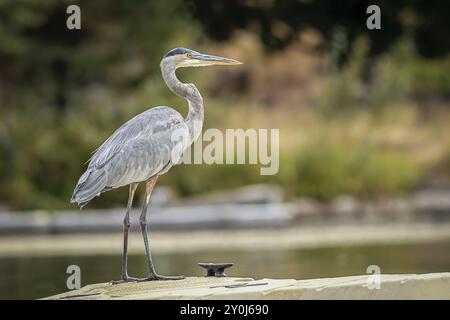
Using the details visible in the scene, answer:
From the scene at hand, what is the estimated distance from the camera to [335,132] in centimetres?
3356

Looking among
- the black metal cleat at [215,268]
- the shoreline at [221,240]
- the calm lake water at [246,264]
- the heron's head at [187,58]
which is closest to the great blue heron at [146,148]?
the heron's head at [187,58]

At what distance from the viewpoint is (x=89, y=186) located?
9734 mm

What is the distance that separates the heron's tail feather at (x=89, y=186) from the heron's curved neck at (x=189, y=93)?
2.88 ft

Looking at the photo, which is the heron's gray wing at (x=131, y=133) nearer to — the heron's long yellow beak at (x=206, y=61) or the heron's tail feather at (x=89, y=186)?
the heron's tail feather at (x=89, y=186)

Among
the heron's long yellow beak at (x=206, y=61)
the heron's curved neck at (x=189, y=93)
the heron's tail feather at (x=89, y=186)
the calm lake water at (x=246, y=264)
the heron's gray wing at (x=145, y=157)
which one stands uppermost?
the heron's long yellow beak at (x=206, y=61)

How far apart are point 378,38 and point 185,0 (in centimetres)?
310

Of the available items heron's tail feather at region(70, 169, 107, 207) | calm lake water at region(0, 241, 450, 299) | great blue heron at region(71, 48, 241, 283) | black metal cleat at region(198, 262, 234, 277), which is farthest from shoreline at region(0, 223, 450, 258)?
heron's tail feather at region(70, 169, 107, 207)

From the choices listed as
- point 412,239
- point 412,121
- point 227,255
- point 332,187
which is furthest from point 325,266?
point 412,121

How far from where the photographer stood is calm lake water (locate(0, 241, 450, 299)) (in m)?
15.8

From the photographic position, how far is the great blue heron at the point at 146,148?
9789mm

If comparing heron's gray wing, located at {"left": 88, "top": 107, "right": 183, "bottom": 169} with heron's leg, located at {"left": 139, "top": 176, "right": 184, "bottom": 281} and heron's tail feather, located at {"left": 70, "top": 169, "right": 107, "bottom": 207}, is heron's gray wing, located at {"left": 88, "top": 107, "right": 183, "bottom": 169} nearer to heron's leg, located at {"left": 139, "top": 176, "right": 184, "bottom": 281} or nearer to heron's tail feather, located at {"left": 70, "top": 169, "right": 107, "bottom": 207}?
heron's tail feather, located at {"left": 70, "top": 169, "right": 107, "bottom": 207}

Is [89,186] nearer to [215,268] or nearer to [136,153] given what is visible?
[136,153]

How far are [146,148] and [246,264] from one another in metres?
8.59
